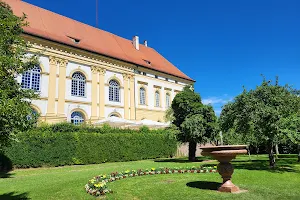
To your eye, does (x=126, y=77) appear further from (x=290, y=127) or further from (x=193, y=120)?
(x=290, y=127)

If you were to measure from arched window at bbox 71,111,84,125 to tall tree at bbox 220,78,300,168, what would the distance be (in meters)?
17.5

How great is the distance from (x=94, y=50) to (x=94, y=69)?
6.84ft

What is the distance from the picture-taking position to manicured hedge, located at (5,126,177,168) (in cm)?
1614

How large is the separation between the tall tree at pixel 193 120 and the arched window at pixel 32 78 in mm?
13201

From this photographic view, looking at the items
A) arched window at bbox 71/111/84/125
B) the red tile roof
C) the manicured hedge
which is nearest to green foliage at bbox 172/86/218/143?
the manicured hedge

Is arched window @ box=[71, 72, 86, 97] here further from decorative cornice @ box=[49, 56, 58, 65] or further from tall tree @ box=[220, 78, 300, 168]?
tall tree @ box=[220, 78, 300, 168]

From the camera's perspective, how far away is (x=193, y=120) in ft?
61.9

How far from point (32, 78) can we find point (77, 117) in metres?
5.92

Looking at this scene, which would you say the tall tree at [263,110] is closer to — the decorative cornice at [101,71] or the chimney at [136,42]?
the decorative cornice at [101,71]

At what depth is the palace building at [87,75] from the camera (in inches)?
986

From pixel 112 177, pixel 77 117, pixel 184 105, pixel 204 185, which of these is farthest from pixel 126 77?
pixel 204 185

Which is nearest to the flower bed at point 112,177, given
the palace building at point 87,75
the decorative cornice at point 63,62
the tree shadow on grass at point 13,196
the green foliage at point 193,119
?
the tree shadow on grass at point 13,196

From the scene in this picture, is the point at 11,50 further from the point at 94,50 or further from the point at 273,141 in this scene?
the point at 94,50

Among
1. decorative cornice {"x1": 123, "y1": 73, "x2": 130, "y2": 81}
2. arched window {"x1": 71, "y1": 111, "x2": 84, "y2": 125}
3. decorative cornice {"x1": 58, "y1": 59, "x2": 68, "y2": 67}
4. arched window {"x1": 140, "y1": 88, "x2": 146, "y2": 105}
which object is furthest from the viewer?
arched window {"x1": 140, "y1": 88, "x2": 146, "y2": 105}
